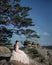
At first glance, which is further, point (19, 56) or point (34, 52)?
point (34, 52)

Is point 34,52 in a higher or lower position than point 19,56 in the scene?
higher

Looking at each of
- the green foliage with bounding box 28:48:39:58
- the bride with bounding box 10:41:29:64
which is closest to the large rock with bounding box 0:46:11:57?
the green foliage with bounding box 28:48:39:58

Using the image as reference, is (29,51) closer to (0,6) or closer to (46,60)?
(46,60)

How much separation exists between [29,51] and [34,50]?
0.43 metres

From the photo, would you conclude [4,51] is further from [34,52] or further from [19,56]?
[19,56]

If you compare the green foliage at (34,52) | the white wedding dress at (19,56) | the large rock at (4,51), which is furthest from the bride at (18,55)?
the large rock at (4,51)

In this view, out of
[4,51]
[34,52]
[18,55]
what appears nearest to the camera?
[18,55]

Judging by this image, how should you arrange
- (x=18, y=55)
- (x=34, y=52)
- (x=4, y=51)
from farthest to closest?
(x=4, y=51) → (x=34, y=52) → (x=18, y=55)

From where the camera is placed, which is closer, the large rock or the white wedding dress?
the white wedding dress

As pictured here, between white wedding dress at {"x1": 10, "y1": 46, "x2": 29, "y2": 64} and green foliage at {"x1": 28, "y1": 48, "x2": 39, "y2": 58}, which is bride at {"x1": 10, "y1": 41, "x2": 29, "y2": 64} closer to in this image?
white wedding dress at {"x1": 10, "y1": 46, "x2": 29, "y2": 64}

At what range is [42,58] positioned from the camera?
55.5ft

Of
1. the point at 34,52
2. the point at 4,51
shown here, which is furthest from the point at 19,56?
the point at 4,51

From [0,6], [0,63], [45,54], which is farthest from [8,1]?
[0,63]

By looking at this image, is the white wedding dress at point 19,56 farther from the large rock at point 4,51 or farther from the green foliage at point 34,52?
the large rock at point 4,51
